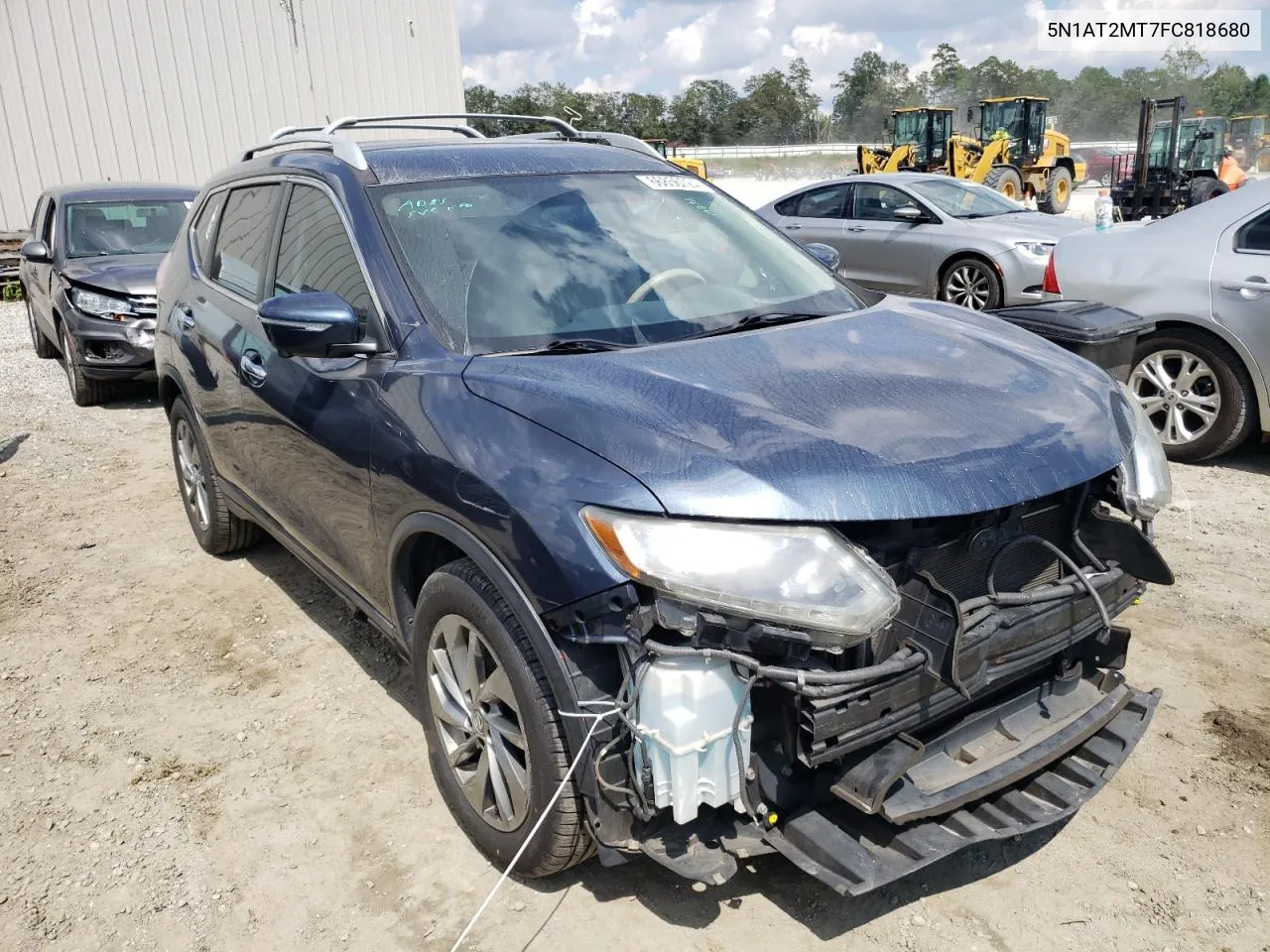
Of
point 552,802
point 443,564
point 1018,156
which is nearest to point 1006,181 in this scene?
point 1018,156

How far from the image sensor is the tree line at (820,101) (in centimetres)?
7619

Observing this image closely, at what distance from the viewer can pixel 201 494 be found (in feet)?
15.9

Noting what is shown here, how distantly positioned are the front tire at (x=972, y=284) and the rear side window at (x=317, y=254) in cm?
767

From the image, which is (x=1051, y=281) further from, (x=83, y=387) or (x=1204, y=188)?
(x=1204, y=188)

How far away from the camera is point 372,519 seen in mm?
2896

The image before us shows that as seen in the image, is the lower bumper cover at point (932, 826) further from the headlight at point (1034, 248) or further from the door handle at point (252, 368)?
the headlight at point (1034, 248)

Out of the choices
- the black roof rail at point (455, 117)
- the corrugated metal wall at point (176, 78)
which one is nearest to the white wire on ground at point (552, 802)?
the black roof rail at point (455, 117)

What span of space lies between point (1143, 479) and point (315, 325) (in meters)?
2.26

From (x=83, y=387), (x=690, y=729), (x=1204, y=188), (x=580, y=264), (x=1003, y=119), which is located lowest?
(x=83, y=387)

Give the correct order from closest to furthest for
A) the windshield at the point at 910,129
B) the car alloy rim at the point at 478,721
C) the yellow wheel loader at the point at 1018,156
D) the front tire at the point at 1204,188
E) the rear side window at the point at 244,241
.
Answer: the car alloy rim at the point at 478,721 → the rear side window at the point at 244,241 → the front tire at the point at 1204,188 → the yellow wheel loader at the point at 1018,156 → the windshield at the point at 910,129

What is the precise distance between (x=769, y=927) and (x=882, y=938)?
0.27 meters

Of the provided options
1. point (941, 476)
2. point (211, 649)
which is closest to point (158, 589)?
point (211, 649)

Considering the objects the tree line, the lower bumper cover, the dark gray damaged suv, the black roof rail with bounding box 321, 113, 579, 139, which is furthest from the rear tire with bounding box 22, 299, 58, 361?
the tree line

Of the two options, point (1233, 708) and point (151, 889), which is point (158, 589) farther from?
point (1233, 708)
